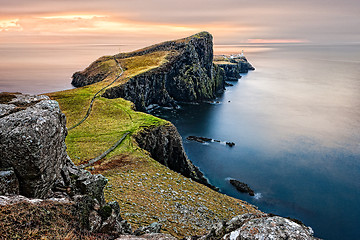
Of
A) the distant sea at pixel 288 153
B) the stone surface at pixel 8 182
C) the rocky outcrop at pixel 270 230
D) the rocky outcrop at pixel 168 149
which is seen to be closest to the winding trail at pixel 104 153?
the rocky outcrop at pixel 168 149

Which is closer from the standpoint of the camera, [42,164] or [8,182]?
[8,182]

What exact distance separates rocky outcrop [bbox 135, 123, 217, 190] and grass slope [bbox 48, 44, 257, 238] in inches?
117

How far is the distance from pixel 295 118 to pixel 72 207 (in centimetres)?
12848

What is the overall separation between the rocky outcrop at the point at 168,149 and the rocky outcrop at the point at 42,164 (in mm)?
40422

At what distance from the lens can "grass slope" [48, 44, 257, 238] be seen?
1187 inches

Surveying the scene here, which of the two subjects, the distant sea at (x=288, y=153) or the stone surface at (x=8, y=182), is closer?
the stone surface at (x=8, y=182)

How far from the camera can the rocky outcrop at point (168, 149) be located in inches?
2415

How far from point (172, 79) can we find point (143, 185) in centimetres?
13001

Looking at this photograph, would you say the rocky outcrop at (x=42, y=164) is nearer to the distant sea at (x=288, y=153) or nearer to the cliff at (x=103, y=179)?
the cliff at (x=103, y=179)

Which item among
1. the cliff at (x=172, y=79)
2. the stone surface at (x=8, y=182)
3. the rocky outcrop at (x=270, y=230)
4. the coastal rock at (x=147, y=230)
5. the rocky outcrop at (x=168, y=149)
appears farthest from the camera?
the cliff at (x=172, y=79)

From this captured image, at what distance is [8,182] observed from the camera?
49.0ft

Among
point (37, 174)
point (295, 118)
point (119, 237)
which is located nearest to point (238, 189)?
point (119, 237)

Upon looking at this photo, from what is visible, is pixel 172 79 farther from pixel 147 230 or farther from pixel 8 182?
pixel 8 182

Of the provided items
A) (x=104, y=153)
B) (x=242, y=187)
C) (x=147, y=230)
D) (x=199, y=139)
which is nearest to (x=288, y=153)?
(x=242, y=187)
